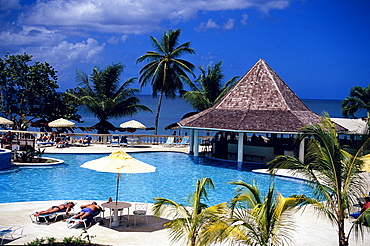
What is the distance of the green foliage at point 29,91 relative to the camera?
3728 cm

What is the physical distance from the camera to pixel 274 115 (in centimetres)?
2472

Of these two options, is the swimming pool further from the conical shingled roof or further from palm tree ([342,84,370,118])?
palm tree ([342,84,370,118])

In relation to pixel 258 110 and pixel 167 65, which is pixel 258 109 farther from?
pixel 167 65

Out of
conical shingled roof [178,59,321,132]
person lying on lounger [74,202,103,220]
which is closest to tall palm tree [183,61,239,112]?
conical shingled roof [178,59,321,132]

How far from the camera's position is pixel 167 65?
3956cm

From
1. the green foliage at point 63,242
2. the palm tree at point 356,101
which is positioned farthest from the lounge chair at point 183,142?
the palm tree at point 356,101

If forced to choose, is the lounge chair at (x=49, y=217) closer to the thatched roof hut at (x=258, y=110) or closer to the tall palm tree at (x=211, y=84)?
the thatched roof hut at (x=258, y=110)

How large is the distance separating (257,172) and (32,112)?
23366 millimetres

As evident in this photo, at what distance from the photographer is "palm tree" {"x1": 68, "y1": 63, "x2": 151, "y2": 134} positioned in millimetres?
37000

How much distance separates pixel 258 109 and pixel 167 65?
15.8m

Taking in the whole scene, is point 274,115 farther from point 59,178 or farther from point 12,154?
point 12,154

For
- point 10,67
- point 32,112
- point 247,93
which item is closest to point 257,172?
point 247,93

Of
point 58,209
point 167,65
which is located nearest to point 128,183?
point 58,209

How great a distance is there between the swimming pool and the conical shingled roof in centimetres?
250
